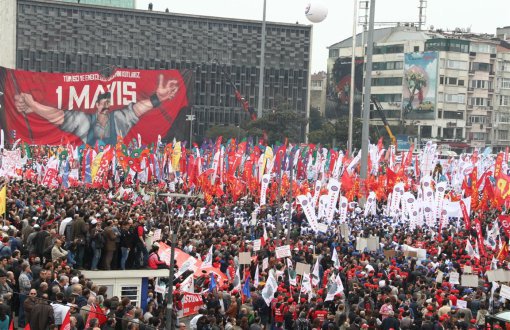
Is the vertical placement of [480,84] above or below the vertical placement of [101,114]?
above

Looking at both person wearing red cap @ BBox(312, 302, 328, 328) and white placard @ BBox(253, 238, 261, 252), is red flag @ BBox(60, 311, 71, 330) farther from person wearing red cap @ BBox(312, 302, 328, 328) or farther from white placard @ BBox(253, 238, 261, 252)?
white placard @ BBox(253, 238, 261, 252)

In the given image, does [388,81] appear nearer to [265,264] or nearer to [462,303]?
[265,264]

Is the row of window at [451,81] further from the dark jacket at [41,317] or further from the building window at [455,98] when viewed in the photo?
the dark jacket at [41,317]

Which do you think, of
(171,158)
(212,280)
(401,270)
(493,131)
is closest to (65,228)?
(212,280)

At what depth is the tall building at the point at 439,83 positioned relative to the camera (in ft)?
361

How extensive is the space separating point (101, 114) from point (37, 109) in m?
2.55

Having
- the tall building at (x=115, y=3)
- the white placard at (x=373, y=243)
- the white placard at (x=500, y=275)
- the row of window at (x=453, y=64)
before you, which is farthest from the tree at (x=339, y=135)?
the white placard at (x=500, y=275)

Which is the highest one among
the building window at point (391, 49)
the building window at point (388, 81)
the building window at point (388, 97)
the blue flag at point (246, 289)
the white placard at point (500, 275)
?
the building window at point (391, 49)

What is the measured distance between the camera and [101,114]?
133 ft

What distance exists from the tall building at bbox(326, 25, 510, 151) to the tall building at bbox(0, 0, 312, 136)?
29.0ft

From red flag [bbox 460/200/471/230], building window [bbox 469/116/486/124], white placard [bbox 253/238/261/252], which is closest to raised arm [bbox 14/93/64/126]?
red flag [bbox 460/200/471/230]

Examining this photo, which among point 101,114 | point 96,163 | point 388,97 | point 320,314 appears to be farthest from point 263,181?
point 388,97

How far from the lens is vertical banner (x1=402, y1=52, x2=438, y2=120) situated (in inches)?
4321

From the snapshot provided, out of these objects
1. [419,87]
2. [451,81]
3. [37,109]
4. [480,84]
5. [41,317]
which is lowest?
[41,317]
